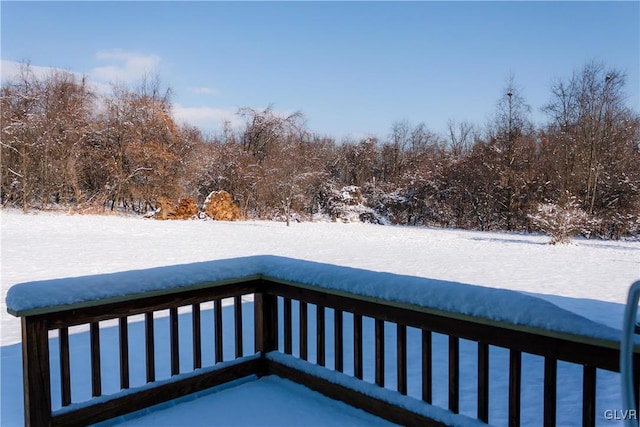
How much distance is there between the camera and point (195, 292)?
2650 millimetres

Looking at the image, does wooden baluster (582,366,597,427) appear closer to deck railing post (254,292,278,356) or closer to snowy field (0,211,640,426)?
snowy field (0,211,640,426)

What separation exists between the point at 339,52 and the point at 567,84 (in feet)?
29.9

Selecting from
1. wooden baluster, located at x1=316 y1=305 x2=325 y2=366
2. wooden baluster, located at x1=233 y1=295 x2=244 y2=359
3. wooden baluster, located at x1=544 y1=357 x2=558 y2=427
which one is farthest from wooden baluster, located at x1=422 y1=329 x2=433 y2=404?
wooden baluster, located at x1=233 y1=295 x2=244 y2=359

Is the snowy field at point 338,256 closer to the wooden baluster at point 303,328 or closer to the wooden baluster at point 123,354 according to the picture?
the wooden baluster at point 123,354

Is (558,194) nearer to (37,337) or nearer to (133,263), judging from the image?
(133,263)

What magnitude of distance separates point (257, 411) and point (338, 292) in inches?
32.7

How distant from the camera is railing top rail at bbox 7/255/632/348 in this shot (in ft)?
5.47

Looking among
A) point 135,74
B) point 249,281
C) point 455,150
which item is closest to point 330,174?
point 455,150

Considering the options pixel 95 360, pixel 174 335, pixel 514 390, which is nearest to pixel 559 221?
pixel 514 390

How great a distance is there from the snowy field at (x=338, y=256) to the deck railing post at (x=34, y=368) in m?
0.85

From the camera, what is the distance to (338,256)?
9.95 metres

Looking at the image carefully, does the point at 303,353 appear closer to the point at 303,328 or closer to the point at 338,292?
the point at 303,328

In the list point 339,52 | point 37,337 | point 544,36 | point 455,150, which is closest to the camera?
point 37,337

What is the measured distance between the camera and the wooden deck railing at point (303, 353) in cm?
176
